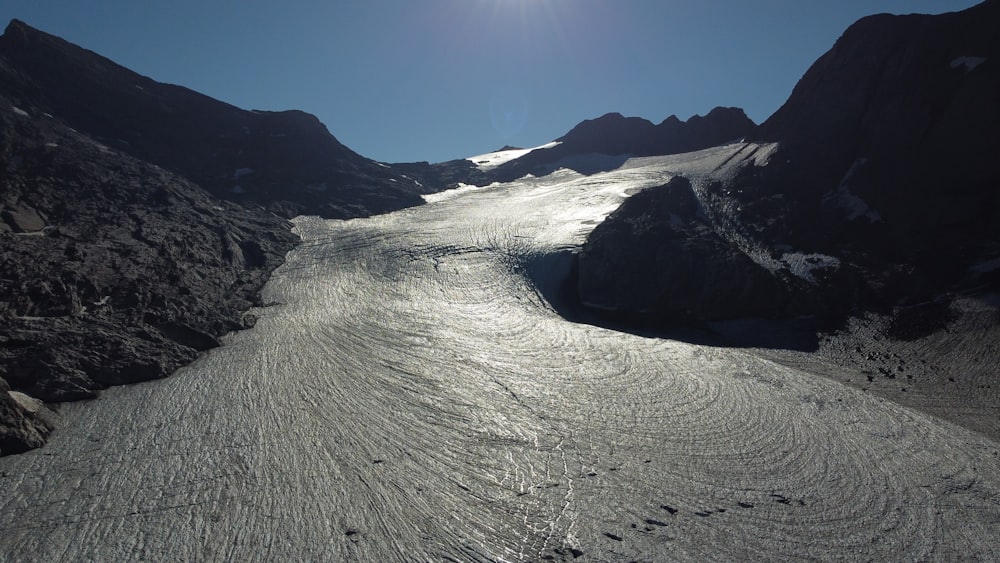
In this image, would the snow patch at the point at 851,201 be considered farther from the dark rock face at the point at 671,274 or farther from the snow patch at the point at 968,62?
the dark rock face at the point at 671,274

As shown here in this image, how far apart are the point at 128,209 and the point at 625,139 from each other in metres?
37.4

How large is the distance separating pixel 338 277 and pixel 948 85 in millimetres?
23169

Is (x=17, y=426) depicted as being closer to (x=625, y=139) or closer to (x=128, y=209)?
(x=128, y=209)

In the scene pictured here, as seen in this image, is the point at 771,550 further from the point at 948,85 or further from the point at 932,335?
the point at 948,85

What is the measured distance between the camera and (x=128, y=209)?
2298 centimetres

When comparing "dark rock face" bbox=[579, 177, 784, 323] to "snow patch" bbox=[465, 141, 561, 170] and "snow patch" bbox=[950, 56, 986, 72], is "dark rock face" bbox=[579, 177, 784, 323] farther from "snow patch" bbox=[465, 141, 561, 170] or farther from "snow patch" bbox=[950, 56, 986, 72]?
"snow patch" bbox=[465, 141, 561, 170]

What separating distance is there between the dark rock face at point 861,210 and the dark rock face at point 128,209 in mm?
13423

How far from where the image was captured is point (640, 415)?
12445mm

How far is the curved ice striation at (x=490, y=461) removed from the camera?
331 inches

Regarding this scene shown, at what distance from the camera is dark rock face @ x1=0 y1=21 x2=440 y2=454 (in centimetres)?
1305

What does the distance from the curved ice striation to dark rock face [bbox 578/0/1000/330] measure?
13.3ft

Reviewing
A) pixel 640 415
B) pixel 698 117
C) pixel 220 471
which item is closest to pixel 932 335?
pixel 640 415

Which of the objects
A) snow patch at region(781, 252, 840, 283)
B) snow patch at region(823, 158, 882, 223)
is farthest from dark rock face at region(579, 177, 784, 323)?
snow patch at region(823, 158, 882, 223)

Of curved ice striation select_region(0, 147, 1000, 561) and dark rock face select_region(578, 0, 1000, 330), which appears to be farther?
dark rock face select_region(578, 0, 1000, 330)
